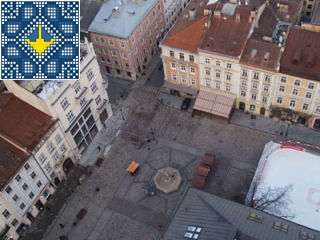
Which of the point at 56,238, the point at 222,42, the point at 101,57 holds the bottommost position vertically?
the point at 56,238

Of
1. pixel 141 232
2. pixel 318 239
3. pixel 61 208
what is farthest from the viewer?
pixel 61 208

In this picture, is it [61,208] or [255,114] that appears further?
[255,114]

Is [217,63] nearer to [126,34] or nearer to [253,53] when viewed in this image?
[253,53]

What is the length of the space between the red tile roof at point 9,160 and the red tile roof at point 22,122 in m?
1.57

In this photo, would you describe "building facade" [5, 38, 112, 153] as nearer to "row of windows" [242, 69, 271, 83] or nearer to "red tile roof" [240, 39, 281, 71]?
"row of windows" [242, 69, 271, 83]

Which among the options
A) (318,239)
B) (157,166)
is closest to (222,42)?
(157,166)

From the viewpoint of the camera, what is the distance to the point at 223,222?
202 ft

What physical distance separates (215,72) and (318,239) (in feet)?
150

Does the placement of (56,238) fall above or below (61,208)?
below

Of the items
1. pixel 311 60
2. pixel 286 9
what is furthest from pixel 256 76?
pixel 286 9

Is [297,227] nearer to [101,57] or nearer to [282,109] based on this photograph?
[282,109]

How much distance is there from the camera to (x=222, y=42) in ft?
296

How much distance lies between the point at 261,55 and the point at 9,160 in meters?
55.8

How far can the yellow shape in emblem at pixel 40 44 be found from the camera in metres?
68.1
